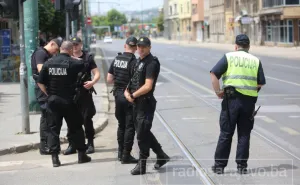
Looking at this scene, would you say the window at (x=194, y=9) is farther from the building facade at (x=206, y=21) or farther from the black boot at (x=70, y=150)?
the black boot at (x=70, y=150)

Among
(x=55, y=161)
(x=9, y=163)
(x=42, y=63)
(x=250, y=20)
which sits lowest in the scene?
(x=9, y=163)

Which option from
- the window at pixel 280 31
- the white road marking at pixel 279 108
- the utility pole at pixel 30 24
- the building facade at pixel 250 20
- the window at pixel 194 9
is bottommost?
the white road marking at pixel 279 108

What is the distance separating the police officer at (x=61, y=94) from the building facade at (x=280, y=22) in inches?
1914

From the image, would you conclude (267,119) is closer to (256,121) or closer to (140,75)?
(256,121)

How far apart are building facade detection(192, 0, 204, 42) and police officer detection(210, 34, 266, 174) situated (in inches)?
3786

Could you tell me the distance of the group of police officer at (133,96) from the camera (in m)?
7.46

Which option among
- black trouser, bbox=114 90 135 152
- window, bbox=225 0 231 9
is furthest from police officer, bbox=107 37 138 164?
window, bbox=225 0 231 9

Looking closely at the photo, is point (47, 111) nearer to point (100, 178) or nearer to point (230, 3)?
point (100, 178)

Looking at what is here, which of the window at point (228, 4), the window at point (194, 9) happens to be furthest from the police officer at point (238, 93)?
the window at point (194, 9)

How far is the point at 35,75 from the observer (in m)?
9.34

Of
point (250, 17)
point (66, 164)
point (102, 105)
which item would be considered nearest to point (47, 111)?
point (66, 164)

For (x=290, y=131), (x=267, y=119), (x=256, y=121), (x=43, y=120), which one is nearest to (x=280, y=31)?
(x=267, y=119)

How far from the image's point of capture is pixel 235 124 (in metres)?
7.55

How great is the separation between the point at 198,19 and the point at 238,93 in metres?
98.5
